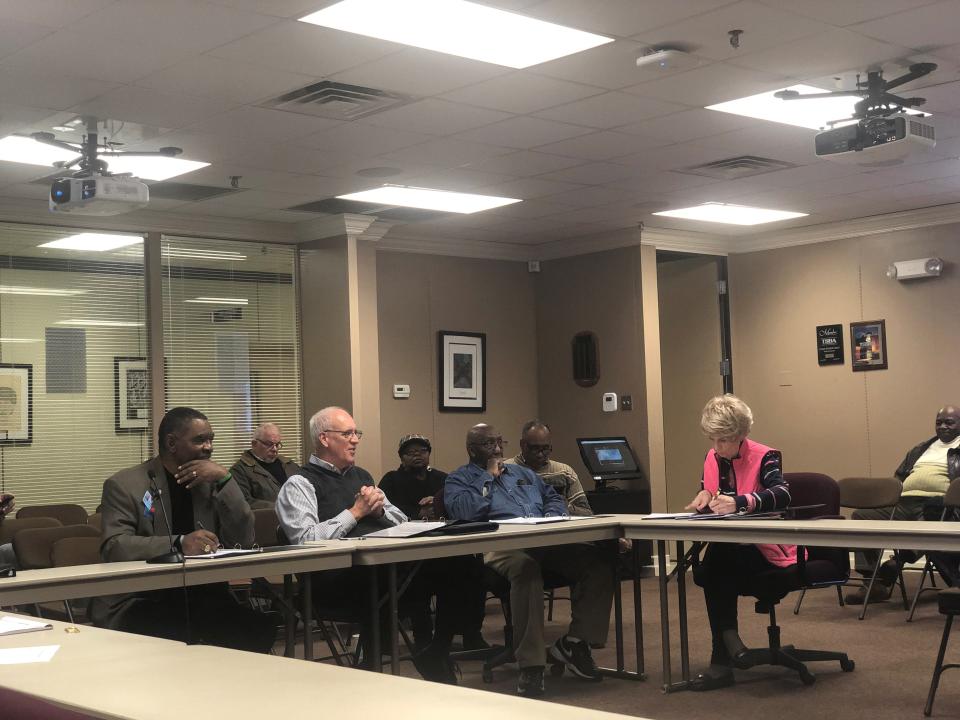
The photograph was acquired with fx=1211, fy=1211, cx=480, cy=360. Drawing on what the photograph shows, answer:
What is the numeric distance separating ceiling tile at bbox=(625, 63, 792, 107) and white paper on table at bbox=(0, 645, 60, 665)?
4219 millimetres

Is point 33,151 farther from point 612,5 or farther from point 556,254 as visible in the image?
point 556,254

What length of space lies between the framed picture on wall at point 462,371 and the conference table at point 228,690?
8.03m

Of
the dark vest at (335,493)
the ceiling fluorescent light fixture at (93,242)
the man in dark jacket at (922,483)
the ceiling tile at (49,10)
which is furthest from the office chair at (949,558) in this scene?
the ceiling fluorescent light fixture at (93,242)

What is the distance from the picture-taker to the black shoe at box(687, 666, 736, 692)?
5.47m

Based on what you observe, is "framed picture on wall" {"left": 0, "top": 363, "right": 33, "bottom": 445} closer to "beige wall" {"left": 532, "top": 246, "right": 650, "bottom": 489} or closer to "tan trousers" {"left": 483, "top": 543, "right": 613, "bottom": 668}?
"tan trousers" {"left": 483, "top": 543, "right": 613, "bottom": 668}

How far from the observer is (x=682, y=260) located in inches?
454

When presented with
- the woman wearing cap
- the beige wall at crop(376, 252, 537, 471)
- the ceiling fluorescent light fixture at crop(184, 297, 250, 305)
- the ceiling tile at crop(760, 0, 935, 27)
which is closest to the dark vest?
the woman wearing cap

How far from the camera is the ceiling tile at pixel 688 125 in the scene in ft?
21.8

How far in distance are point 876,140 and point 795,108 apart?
2.96ft

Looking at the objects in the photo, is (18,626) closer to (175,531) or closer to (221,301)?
(175,531)

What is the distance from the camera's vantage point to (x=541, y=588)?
5668mm

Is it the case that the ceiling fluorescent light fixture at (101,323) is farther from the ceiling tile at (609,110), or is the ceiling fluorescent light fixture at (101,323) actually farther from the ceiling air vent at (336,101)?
the ceiling tile at (609,110)

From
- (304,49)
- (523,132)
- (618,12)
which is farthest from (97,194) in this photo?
(618,12)

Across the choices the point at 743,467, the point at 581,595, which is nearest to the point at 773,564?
the point at 743,467
